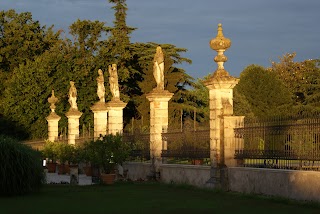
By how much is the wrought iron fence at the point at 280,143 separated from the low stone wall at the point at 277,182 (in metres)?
0.33

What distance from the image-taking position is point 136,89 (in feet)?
205

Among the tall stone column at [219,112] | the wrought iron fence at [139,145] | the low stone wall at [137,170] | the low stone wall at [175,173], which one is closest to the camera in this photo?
the tall stone column at [219,112]

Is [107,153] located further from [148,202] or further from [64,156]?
[64,156]

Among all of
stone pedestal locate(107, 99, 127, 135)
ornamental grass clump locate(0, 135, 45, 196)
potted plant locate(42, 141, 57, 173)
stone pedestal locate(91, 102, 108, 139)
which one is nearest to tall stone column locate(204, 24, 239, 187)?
ornamental grass clump locate(0, 135, 45, 196)

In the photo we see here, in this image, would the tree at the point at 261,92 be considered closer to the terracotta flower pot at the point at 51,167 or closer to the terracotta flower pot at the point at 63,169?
the terracotta flower pot at the point at 51,167

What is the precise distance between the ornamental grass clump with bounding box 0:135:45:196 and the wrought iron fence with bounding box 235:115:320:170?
18.6 ft

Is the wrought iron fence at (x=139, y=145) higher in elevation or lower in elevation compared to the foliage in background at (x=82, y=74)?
lower

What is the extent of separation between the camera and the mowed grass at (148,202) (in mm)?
14023

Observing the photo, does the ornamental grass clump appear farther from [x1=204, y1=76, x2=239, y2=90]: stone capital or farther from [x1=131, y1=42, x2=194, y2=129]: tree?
[x1=131, y1=42, x2=194, y2=129]: tree

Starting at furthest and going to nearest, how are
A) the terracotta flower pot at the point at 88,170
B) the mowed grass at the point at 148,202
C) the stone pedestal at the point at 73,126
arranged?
the stone pedestal at the point at 73,126, the terracotta flower pot at the point at 88,170, the mowed grass at the point at 148,202

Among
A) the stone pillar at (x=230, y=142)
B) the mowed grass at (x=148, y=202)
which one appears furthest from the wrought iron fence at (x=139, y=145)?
the stone pillar at (x=230, y=142)

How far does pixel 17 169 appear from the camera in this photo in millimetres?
18000

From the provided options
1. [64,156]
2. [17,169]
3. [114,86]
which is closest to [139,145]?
[114,86]

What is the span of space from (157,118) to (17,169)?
749cm
